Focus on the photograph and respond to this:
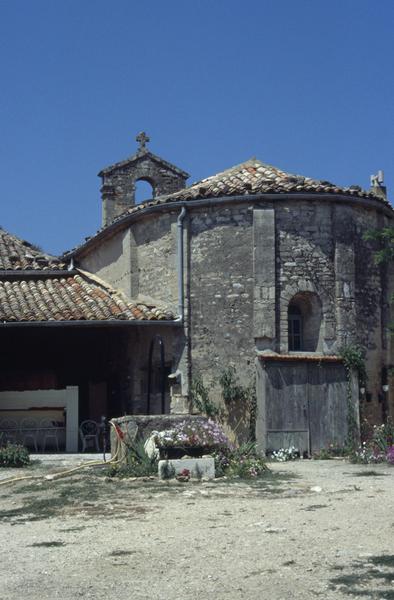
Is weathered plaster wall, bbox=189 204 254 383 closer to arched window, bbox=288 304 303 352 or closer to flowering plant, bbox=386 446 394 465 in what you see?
arched window, bbox=288 304 303 352

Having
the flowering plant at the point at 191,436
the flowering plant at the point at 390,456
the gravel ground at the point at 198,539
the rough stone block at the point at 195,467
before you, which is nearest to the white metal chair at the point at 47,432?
the flowering plant at the point at 191,436

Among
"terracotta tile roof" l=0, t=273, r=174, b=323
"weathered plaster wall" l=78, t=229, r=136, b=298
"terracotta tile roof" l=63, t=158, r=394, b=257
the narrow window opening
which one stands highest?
"terracotta tile roof" l=63, t=158, r=394, b=257

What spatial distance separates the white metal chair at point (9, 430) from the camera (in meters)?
18.8

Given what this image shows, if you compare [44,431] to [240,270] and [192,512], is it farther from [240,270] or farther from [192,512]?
[192,512]

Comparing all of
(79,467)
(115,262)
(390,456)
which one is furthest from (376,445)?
(115,262)

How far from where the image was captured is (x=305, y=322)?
62.3 feet

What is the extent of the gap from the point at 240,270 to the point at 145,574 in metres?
11.9

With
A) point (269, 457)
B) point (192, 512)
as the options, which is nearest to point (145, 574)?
point (192, 512)

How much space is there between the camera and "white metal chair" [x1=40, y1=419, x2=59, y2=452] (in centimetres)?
1906

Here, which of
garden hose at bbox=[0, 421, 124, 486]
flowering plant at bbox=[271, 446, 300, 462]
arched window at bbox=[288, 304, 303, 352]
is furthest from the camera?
arched window at bbox=[288, 304, 303, 352]

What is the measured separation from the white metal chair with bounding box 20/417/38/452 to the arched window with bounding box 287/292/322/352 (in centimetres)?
594

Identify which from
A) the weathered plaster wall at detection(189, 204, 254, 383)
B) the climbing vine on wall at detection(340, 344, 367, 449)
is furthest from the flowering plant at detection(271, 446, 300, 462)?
the weathered plaster wall at detection(189, 204, 254, 383)

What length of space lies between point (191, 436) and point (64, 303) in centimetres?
736

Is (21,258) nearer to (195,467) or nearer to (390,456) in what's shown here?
(195,467)
